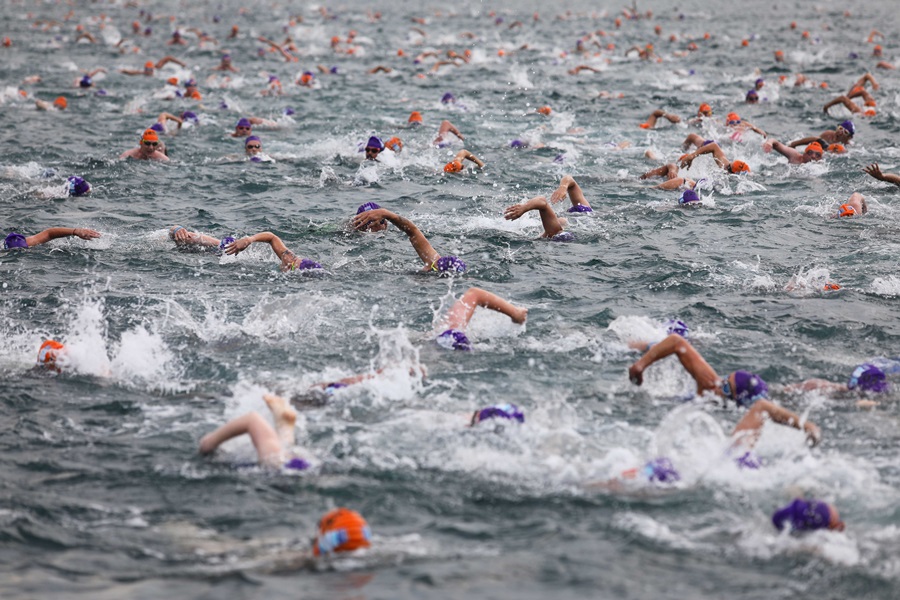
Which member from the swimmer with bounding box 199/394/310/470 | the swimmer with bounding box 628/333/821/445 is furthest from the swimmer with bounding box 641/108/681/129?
the swimmer with bounding box 199/394/310/470

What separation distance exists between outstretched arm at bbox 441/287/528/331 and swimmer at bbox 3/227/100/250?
16.2ft

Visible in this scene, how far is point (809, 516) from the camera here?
19.7 ft

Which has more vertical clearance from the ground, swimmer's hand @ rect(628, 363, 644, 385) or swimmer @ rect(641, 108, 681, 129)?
swimmer @ rect(641, 108, 681, 129)

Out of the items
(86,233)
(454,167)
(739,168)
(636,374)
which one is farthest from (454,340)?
(739,168)

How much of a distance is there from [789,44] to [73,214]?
2705 cm

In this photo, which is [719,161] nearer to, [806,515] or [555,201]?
[555,201]

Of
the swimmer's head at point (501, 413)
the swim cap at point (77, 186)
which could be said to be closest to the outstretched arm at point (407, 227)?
the swimmer's head at point (501, 413)

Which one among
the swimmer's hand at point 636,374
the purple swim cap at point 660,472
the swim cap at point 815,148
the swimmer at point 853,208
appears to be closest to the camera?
the purple swim cap at point 660,472

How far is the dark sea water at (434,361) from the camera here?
605 cm

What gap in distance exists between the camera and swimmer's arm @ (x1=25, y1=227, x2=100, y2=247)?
11891 mm

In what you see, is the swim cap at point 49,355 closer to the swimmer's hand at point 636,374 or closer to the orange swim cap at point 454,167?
the swimmer's hand at point 636,374

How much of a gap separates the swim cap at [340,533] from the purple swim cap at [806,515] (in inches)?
98.8

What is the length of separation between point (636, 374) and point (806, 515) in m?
2.36

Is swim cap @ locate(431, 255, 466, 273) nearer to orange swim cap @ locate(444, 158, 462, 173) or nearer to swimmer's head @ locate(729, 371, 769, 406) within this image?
swimmer's head @ locate(729, 371, 769, 406)
